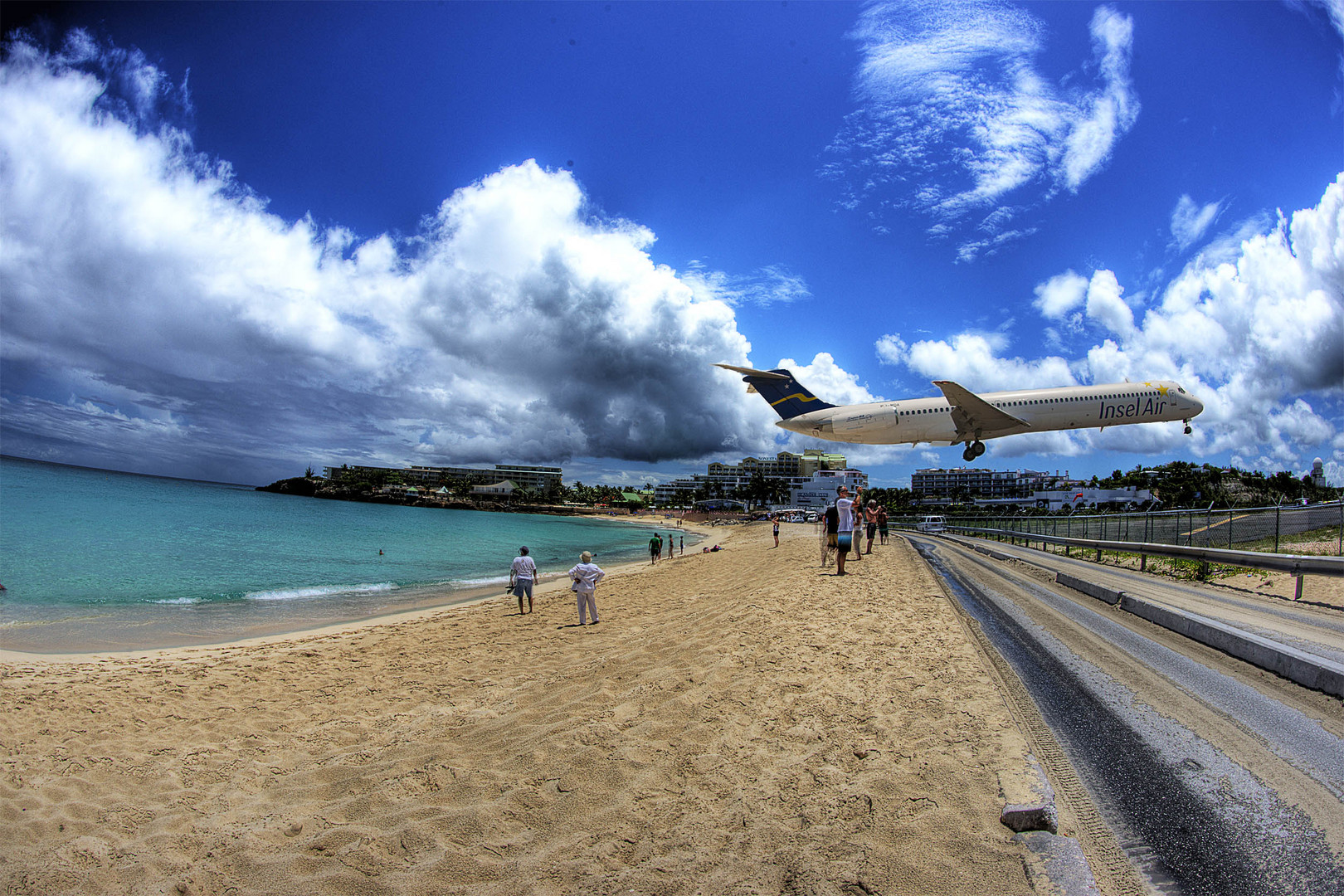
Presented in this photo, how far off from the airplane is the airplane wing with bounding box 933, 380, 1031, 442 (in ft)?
0.10

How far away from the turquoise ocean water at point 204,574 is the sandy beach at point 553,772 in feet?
20.1

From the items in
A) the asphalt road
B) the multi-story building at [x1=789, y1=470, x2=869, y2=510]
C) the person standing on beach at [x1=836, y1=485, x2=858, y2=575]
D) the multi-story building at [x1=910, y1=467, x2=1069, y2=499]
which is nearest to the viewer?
the asphalt road

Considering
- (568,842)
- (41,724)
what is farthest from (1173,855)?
(41,724)

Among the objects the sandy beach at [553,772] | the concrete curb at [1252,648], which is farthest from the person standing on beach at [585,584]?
the concrete curb at [1252,648]

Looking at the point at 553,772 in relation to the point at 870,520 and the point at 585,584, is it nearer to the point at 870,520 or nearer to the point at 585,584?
the point at 585,584

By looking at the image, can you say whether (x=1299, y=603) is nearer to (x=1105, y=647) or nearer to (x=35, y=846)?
(x=1105, y=647)

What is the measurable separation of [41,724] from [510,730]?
6.48 meters

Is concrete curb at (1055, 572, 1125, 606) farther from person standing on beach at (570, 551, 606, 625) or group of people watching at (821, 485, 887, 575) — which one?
person standing on beach at (570, 551, 606, 625)

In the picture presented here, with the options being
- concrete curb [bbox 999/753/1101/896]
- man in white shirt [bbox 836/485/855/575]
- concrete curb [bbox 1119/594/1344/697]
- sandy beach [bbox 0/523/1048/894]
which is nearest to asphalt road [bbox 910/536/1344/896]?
concrete curb [bbox 1119/594/1344/697]

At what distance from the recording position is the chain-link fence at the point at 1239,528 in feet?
50.3

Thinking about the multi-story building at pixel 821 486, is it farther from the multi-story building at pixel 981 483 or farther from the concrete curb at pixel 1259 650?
the concrete curb at pixel 1259 650

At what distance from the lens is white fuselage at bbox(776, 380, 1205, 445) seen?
82.3ft

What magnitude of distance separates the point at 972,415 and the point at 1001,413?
1056 millimetres

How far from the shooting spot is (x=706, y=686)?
5945 millimetres
